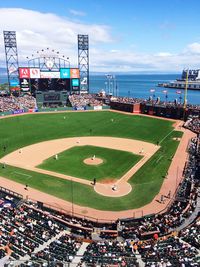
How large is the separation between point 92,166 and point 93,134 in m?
21.2

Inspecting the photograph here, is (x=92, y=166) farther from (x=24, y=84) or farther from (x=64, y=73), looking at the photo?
(x=64, y=73)

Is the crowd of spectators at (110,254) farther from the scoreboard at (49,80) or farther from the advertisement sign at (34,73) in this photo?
the scoreboard at (49,80)

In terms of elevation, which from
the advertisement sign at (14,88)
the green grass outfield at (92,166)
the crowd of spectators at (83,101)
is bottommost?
the green grass outfield at (92,166)

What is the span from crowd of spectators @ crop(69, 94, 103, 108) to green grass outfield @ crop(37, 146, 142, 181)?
4812 centimetres

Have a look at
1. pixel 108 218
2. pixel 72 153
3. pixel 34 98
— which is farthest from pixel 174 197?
pixel 34 98

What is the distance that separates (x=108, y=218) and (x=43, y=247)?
8574 mm

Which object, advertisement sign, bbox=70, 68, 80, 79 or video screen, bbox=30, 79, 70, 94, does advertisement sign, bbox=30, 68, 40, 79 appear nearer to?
video screen, bbox=30, 79, 70, 94

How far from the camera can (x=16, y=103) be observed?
88125 mm

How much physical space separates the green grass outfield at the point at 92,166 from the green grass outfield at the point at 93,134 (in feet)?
8.73

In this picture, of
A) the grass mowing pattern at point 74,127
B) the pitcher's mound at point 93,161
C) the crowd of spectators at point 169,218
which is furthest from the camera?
the grass mowing pattern at point 74,127

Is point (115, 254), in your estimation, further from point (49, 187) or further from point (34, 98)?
point (34, 98)

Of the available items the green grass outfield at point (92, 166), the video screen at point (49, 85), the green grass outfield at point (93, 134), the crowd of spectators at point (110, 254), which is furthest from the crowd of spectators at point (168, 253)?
the video screen at point (49, 85)

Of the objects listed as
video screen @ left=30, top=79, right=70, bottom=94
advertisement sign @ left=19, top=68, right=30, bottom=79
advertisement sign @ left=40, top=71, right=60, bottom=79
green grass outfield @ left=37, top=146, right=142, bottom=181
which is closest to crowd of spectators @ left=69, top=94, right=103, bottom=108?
video screen @ left=30, top=79, right=70, bottom=94

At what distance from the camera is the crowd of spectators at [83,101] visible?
95.4 m
